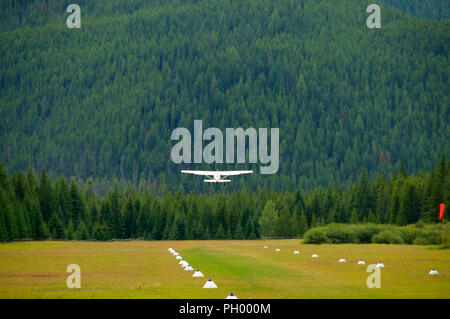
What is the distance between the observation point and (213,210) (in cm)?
15262

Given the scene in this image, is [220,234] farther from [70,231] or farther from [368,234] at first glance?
[368,234]

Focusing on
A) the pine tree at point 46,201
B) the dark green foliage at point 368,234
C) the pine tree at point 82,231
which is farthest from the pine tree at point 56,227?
the dark green foliage at point 368,234

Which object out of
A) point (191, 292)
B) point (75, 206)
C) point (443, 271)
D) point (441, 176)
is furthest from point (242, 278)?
point (75, 206)

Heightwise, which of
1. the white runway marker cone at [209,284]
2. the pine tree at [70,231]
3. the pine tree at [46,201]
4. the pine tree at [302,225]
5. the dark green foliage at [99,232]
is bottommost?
the pine tree at [302,225]

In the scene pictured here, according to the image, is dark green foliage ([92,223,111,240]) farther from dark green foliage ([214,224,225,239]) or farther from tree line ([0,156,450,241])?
dark green foliage ([214,224,225,239])

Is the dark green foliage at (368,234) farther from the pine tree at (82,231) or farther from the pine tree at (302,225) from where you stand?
the pine tree at (302,225)

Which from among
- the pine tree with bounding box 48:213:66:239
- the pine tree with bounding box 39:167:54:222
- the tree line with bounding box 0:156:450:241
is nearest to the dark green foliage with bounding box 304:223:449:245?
the tree line with bounding box 0:156:450:241

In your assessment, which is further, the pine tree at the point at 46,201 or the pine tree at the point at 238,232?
the pine tree at the point at 238,232

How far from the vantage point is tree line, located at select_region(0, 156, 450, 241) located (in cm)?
11756

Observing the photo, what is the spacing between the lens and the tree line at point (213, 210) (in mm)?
117562

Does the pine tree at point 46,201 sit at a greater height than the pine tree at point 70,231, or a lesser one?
greater

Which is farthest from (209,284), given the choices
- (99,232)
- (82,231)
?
(99,232)
